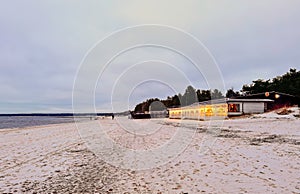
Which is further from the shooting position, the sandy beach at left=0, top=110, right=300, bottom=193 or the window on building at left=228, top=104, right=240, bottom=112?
the window on building at left=228, top=104, right=240, bottom=112

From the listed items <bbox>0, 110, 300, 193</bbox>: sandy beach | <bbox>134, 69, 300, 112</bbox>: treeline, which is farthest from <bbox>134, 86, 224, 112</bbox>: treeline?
<bbox>0, 110, 300, 193</bbox>: sandy beach

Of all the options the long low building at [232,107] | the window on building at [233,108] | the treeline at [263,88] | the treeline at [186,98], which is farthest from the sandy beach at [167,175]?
the treeline at [186,98]

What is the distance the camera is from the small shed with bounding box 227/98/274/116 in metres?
45.8

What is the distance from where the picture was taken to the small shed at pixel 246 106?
150 ft

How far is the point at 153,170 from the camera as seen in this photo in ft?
26.9

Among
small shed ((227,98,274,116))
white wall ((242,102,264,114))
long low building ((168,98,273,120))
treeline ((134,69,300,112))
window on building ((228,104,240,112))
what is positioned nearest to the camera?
long low building ((168,98,273,120))

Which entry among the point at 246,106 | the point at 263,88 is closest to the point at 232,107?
the point at 246,106

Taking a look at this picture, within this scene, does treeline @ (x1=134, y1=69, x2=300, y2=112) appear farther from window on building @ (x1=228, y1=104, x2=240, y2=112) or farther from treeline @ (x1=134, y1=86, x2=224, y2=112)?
window on building @ (x1=228, y1=104, x2=240, y2=112)

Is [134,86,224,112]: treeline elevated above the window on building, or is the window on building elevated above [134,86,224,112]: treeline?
[134,86,224,112]: treeline

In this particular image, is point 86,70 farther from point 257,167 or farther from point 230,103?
point 230,103

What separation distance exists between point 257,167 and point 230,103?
3920 centimetres

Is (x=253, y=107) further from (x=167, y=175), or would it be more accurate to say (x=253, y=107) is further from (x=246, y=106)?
(x=167, y=175)

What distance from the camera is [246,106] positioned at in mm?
46156

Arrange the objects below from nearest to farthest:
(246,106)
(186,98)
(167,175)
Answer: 1. (167,175)
2. (246,106)
3. (186,98)
